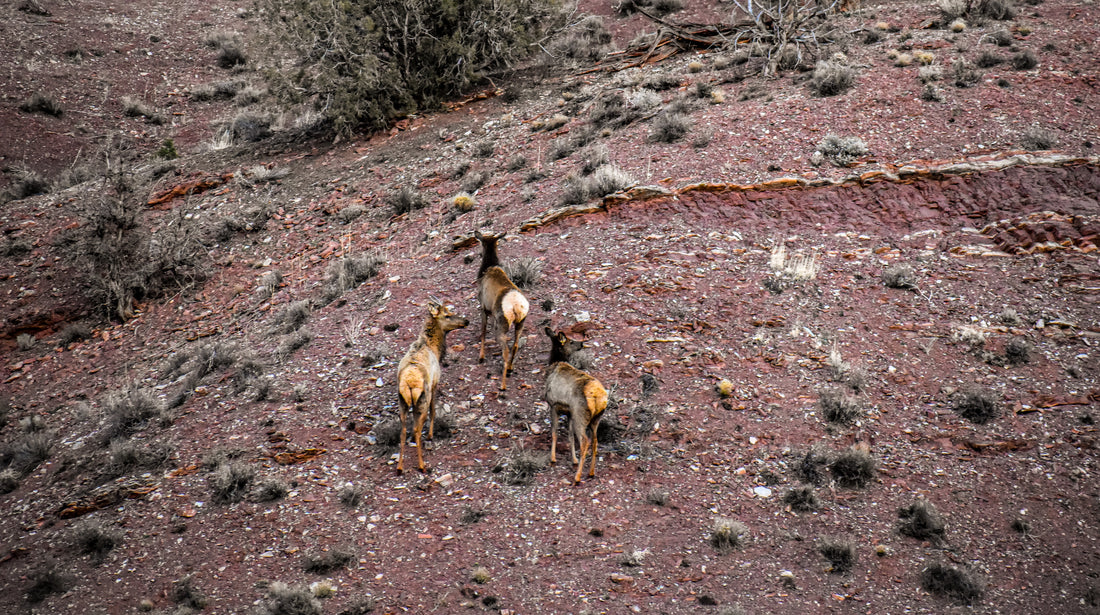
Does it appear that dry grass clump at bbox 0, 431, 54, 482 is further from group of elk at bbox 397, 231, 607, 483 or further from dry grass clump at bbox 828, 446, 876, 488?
dry grass clump at bbox 828, 446, 876, 488

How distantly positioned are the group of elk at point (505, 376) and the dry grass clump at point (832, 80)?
9.41 meters

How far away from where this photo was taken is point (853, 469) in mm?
8414

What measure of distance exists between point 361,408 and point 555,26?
56.2ft

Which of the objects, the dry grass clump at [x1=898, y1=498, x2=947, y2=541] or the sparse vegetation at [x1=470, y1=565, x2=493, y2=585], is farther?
the dry grass clump at [x1=898, y1=498, x2=947, y2=541]

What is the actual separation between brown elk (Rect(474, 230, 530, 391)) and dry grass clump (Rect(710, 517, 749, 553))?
339 centimetres

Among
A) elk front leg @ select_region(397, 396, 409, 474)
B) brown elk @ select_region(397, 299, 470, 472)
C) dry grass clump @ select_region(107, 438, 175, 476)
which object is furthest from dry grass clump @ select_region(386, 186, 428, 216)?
elk front leg @ select_region(397, 396, 409, 474)

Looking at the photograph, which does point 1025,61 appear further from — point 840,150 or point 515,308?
point 515,308

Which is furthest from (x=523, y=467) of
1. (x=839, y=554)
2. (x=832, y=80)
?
(x=832, y=80)

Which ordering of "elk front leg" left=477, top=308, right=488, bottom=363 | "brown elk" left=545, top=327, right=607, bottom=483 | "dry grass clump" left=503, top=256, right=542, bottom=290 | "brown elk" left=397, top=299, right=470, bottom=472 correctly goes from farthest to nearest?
"dry grass clump" left=503, top=256, right=542, bottom=290 → "elk front leg" left=477, top=308, right=488, bottom=363 → "brown elk" left=397, top=299, right=470, bottom=472 → "brown elk" left=545, top=327, right=607, bottom=483

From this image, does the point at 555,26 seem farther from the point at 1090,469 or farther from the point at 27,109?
the point at 1090,469

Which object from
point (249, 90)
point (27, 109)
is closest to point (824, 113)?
point (249, 90)

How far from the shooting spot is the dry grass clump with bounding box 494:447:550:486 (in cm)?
846

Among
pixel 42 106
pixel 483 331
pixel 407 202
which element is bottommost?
pixel 483 331

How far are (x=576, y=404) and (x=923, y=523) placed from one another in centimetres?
393
